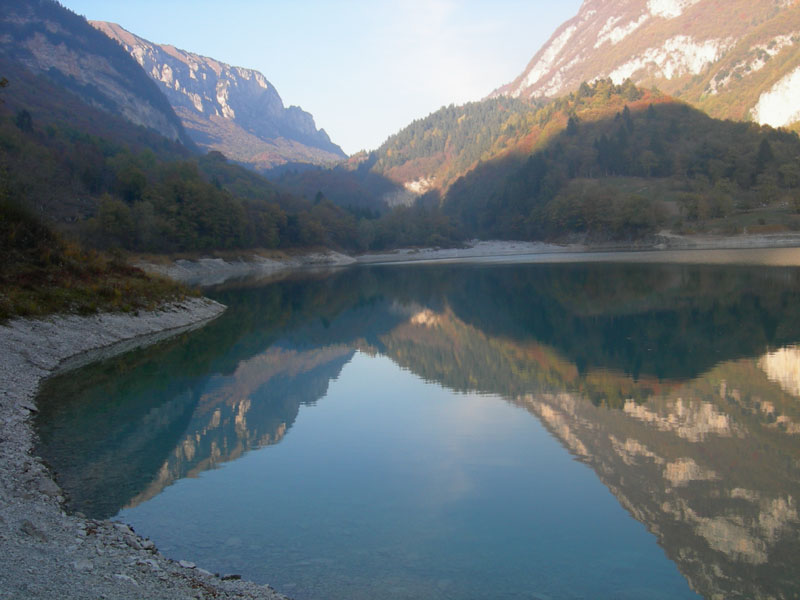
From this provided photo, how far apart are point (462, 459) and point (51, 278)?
19241mm

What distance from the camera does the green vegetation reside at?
2044 cm

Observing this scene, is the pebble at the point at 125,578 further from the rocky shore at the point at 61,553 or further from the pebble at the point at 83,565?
the pebble at the point at 83,565

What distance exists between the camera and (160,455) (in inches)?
443

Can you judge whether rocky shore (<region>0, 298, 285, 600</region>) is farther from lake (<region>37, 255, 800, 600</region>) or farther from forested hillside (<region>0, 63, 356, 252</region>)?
forested hillside (<region>0, 63, 356, 252</region>)

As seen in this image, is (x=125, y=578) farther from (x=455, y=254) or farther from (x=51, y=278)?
(x=455, y=254)

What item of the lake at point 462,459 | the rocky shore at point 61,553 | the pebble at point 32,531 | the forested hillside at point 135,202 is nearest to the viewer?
the rocky shore at point 61,553

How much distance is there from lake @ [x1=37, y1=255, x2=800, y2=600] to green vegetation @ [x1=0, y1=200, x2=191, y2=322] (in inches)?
141

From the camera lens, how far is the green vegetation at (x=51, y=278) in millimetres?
20438

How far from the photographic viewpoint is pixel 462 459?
→ 10711mm

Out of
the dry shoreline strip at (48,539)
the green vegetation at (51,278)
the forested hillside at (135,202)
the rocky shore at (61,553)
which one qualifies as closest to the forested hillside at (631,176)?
the forested hillside at (135,202)

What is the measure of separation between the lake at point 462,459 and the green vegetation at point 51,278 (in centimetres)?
358

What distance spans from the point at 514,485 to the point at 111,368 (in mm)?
14170

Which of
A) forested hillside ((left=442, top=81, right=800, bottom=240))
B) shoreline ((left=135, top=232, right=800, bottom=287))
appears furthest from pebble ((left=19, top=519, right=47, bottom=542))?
forested hillside ((left=442, top=81, right=800, bottom=240))

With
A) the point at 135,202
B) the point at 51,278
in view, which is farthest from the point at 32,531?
the point at 135,202
